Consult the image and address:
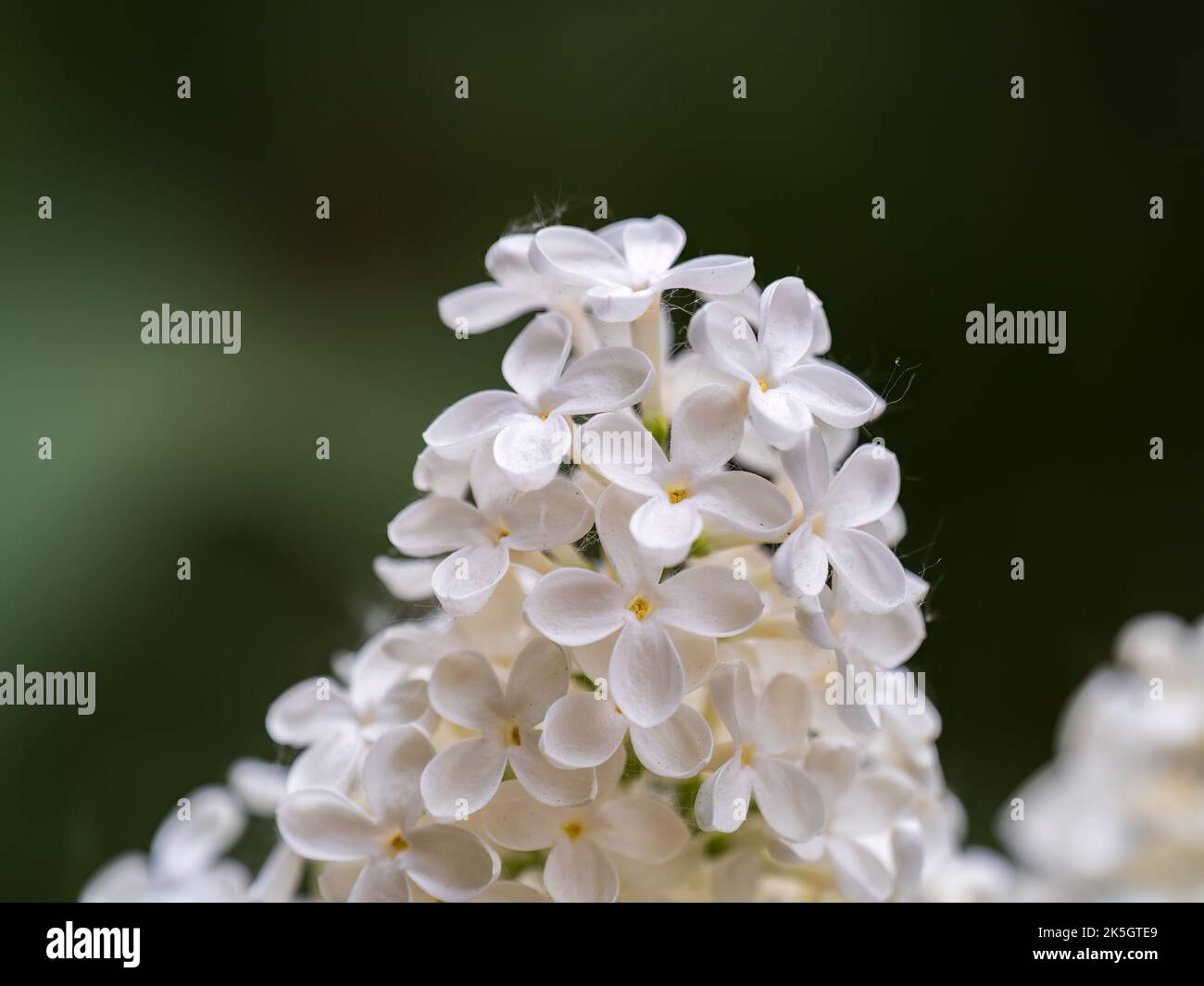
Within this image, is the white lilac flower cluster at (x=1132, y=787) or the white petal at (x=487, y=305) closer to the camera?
the white petal at (x=487, y=305)

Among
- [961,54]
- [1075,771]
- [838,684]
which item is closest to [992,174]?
[961,54]

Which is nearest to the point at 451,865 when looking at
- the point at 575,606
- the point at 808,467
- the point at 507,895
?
the point at 507,895

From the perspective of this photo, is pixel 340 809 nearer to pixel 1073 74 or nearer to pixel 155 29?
pixel 155 29

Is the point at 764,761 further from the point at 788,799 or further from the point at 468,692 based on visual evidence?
the point at 468,692

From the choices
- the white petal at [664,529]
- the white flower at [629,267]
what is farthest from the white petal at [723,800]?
the white flower at [629,267]

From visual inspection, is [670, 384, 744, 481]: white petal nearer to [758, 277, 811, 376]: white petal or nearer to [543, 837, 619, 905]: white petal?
[758, 277, 811, 376]: white petal

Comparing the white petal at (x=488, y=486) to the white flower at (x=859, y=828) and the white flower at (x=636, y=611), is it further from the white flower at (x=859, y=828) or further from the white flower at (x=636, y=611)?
the white flower at (x=859, y=828)
